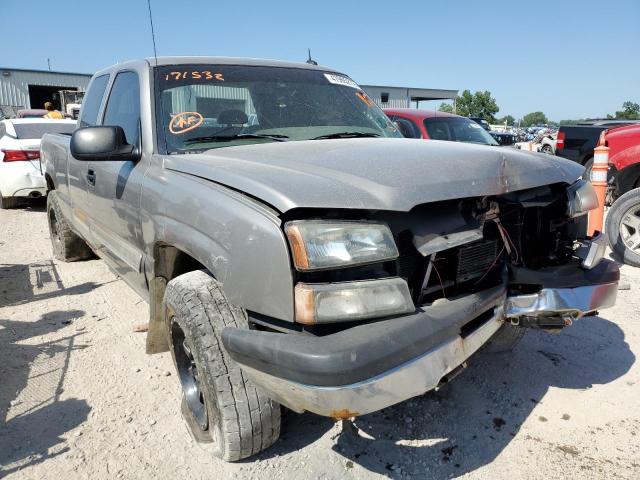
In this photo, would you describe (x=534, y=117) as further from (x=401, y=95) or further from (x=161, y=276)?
(x=161, y=276)

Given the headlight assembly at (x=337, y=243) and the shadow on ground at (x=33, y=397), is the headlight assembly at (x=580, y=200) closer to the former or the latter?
the headlight assembly at (x=337, y=243)

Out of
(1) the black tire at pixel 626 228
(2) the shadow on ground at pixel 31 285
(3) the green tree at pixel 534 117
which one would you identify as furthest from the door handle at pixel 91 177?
(3) the green tree at pixel 534 117

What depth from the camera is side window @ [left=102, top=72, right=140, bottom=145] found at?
115 inches

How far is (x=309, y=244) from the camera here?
1.67 m

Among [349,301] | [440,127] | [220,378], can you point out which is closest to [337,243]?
[349,301]

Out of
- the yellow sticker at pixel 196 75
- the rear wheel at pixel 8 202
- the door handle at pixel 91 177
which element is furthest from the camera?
the rear wheel at pixel 8 202

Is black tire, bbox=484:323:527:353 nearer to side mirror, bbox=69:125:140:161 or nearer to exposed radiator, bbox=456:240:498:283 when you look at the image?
exposed radiator, bbox=456:240:498:283

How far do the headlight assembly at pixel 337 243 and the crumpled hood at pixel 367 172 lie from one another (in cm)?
7

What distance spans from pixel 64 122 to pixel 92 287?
5126 millimetres

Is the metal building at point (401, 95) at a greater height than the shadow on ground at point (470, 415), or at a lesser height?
greater

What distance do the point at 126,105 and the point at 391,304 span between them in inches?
91.3

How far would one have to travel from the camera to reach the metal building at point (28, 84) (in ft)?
105

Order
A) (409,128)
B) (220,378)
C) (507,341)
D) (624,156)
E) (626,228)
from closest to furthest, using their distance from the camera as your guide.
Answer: (220,378), (507,341), (626,228), (624,156), (409,128)

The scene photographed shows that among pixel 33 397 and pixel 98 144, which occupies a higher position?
pixel 98 144
